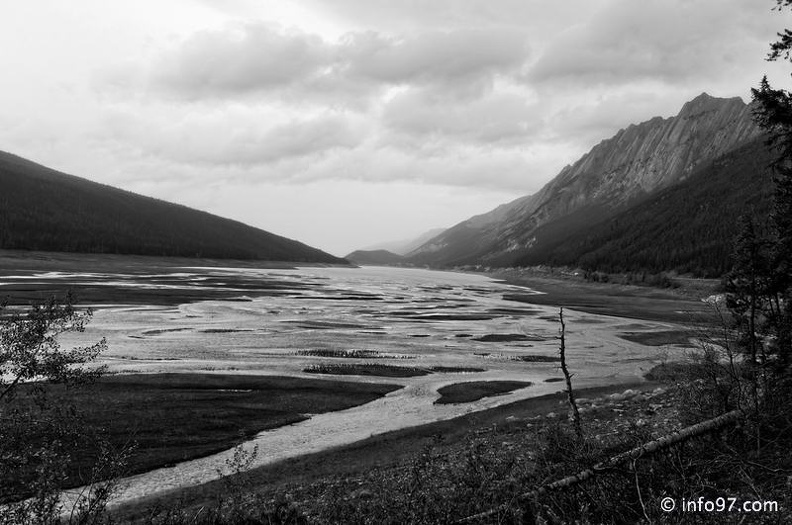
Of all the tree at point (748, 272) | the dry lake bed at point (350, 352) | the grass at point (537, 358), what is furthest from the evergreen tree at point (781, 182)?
the grass at point (537, 358)

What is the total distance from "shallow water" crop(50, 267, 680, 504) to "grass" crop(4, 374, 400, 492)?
51.0 inches

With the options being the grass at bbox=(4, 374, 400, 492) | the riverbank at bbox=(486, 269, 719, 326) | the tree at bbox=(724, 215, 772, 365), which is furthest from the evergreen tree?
the riverbank at bbox=(486, 269, 719, 326)

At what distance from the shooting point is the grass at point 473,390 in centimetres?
3597

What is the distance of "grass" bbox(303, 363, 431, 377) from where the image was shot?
42.0 m

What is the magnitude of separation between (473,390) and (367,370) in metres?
10.4

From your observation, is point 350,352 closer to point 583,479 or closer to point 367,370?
point 367,370

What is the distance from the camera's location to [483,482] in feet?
29.8

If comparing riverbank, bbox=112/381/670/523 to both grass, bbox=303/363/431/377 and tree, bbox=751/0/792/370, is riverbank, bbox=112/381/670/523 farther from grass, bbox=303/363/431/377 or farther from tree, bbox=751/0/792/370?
grass, bbox=303/363/431/377

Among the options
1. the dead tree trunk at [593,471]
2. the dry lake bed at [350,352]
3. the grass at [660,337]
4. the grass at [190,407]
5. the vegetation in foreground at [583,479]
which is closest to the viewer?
the vegetation in foreground at [583,479]

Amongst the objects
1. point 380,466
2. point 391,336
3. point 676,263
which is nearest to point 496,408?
point 380,466

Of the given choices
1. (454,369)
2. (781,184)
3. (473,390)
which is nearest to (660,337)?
(454,369)

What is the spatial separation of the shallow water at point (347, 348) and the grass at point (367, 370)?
1176mm

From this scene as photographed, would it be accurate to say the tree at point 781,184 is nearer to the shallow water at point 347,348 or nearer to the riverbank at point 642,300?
the shallow water at point 347,348

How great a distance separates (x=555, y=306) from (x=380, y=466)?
319 ft
